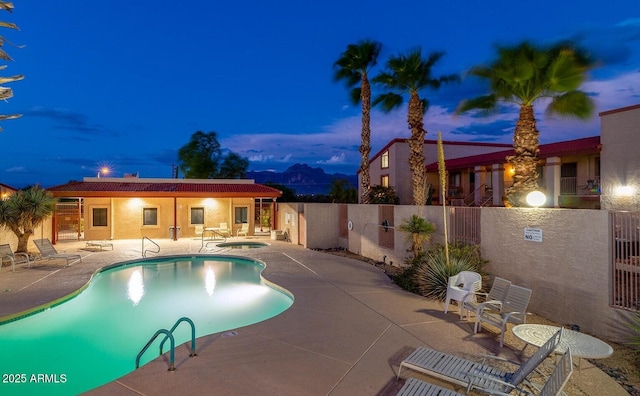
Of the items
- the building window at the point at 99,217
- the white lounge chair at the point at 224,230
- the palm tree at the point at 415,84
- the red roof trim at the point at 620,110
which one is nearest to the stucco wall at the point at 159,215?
the building window at the point at 99,217

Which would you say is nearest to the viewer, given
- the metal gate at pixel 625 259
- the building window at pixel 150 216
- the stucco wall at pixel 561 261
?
the metal gate at pixel 625 259

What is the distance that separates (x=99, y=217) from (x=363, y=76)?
18282 mm

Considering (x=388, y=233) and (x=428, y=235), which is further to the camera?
(x=388, y=233)

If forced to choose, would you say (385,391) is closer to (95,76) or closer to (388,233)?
(388,233)

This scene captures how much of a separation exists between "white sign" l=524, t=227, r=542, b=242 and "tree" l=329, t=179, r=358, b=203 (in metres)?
26.6

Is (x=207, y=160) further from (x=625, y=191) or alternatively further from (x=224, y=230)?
(x=625, y=191)

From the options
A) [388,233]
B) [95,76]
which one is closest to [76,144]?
[95,76]

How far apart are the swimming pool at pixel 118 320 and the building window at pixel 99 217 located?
9299 mm

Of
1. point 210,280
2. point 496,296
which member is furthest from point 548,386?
point 210,280

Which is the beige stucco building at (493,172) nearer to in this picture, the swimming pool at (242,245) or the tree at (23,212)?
the swimming pool at (242,245)

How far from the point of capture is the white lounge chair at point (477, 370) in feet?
→ 12.8

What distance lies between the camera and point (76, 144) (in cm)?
8550

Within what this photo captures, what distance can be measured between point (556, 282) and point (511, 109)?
731cm

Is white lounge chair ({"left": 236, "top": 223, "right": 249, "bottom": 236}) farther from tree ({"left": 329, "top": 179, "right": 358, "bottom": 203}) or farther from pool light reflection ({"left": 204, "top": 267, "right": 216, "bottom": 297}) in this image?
tree ({"left": 329, "top": 179, "right": 358, "bottom": 203})
